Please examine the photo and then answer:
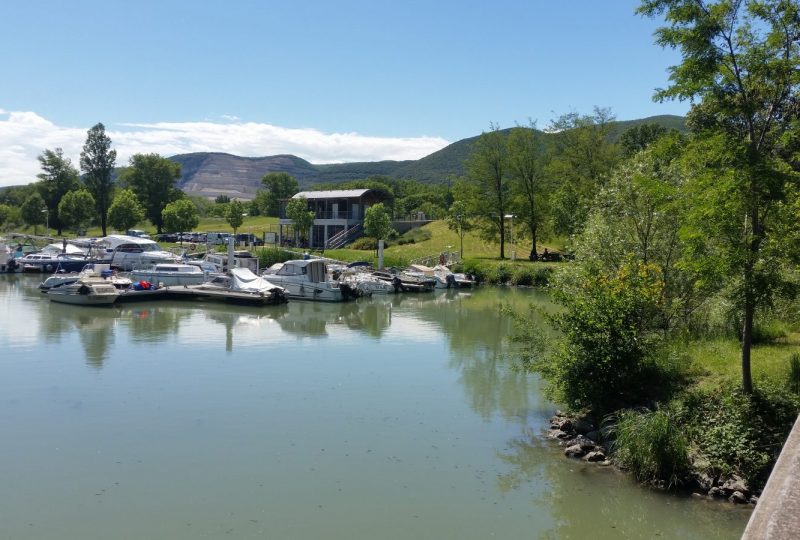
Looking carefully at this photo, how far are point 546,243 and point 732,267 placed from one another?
5119 cm

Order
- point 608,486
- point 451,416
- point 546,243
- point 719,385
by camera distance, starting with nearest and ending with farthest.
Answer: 1. point 608,486
2. point 719,385
3. point 451,416
4. point 546,243

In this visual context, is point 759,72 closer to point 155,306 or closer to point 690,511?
point 690,511

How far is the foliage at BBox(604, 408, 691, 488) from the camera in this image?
39.8 feet

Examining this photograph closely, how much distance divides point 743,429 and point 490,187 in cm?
5153

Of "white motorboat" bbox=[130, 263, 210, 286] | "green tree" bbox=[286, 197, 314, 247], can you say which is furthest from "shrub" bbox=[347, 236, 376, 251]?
"white motorboat" bbox=[130, 263, 210, 286]

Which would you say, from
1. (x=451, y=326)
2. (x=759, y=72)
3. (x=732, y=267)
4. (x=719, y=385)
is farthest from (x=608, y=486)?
(x=451, y=326)

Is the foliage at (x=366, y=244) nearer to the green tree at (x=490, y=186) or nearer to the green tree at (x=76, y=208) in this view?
the green tree at (x=490, y=186)

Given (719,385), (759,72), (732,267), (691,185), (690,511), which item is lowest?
(690,511)

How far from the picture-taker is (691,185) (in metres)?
12.9

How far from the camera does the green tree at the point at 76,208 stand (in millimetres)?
88188

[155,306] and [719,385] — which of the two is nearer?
[719,385]

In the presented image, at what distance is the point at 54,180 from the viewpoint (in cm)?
9688

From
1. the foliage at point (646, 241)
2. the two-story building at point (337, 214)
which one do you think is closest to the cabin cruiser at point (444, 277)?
the two-story building at point (337, 214)

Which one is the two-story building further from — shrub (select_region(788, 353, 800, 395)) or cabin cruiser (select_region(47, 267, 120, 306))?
shrub (select_region(788, 353, 800, 395))
